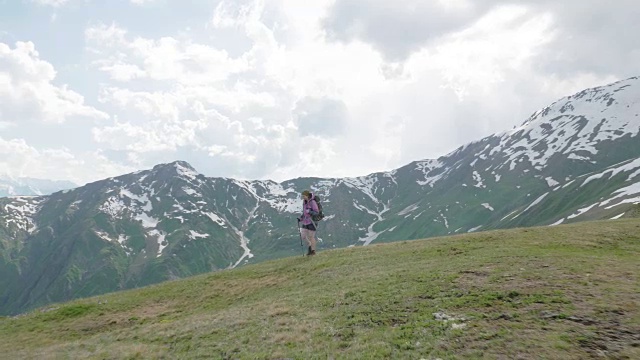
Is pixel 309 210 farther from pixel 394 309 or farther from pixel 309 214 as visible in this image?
pixel 394 309

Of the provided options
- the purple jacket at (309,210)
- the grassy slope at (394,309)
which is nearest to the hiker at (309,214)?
the purple jacket at (309,210)

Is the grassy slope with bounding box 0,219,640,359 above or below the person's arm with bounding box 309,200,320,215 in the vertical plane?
below

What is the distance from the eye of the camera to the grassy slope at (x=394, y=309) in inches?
540

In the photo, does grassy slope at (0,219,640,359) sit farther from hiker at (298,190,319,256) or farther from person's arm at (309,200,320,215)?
person's arm at (309,200,320,215)

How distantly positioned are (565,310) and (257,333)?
12.4 m

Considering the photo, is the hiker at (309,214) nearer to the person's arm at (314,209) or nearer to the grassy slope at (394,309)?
the person's arm at (314,209)

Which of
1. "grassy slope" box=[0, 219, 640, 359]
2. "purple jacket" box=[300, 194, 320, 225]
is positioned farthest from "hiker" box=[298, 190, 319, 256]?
"grassy slope" box=[0, 219, 640, 359]

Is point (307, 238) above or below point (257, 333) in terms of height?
above

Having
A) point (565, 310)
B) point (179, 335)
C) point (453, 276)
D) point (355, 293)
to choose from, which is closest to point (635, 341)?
point (565, 310)

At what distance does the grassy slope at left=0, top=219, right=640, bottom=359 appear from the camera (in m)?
13.7

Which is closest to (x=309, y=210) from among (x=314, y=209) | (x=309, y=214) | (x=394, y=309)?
(x=309, y=214)

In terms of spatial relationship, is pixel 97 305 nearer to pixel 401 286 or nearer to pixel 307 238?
pixel 307 238

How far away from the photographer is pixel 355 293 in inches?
888

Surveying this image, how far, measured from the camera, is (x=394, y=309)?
18656 millimetres
